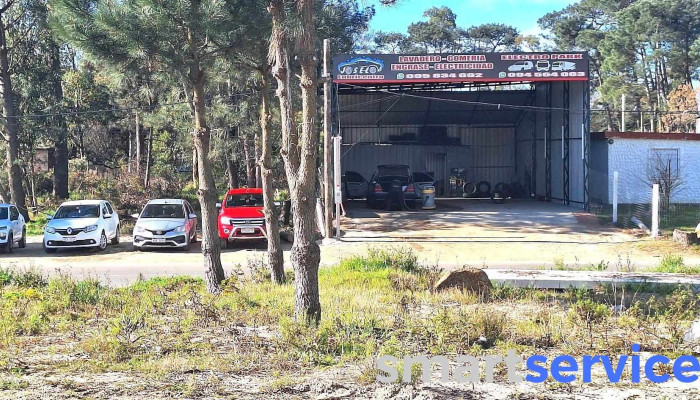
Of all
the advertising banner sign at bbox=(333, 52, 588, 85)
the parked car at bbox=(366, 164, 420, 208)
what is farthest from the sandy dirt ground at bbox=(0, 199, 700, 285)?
the advertising banner sign at bbox=(333, 52, 588, 85)

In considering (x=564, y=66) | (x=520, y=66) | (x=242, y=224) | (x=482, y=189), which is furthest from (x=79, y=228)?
(x=482, y=189)

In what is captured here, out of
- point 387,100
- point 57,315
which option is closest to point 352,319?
point 57,315

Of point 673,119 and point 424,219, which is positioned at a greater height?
point 673,119

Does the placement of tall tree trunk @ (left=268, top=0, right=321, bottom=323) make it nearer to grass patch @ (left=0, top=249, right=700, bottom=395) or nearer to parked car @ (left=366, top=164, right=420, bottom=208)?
grass patch @ (left=0, top=249, right=700, bottom=395)

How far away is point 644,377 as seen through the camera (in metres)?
6.84

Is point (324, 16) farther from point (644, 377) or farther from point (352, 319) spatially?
point (644, 377)

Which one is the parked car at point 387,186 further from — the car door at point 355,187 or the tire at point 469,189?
the tire at point 469,189

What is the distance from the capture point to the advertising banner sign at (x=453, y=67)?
27141 millimetres

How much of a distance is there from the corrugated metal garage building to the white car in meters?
10.7

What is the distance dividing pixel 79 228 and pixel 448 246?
34.9 ft

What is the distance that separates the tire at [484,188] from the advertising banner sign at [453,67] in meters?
11.7

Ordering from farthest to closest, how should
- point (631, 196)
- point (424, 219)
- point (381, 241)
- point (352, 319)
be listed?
point (631, 196) < point (424, 219) < point (381, 241) < point (352, 319)

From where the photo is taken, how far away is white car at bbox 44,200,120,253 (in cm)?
2111

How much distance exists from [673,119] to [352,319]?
4643 cm
